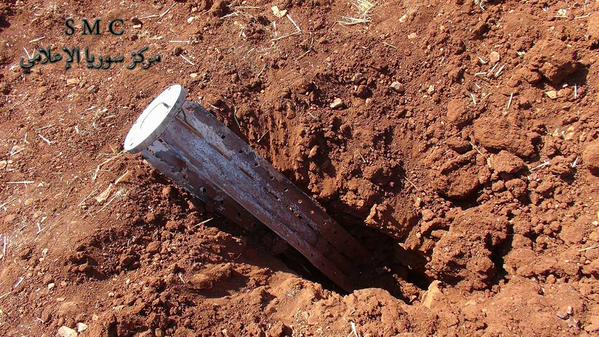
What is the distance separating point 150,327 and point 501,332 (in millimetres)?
1801

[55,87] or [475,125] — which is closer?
[475,125]

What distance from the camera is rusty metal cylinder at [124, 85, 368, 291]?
3.52 metres

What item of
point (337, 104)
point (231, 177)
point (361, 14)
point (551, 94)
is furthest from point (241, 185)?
point (551, 94)

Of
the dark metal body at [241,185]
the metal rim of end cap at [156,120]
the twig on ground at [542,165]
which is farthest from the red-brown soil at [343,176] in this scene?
the metal rim of end cap at [156,120]

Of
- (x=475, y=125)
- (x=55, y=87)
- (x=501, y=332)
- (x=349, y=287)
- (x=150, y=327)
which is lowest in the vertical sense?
(x=349, y=287)

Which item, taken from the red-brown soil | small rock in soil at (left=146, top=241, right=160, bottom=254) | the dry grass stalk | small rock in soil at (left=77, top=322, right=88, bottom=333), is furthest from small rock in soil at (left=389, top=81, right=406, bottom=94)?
small rock in soil at (left=77, top=322, right=88, bottom=333)

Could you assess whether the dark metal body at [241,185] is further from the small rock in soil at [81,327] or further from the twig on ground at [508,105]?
the twig on ground at [508,105]

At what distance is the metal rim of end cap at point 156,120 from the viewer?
340 centimetres

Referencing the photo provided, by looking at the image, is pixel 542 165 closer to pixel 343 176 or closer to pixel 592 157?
pixel 592 157

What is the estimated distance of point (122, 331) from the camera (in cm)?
331

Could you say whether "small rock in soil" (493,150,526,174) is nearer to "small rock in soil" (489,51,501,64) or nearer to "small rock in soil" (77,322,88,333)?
"small rock in soil" (489,51,501,64)

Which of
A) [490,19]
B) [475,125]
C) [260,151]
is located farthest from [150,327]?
[490,19]

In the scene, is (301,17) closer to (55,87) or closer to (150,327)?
(55,87)

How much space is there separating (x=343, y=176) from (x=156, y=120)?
4.30ft
